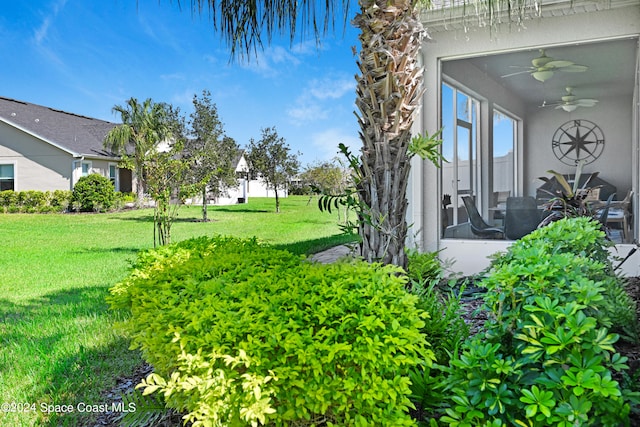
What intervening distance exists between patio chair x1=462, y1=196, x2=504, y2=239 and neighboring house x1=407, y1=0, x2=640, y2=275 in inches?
3.9

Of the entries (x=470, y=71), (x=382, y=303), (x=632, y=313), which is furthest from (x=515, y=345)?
(x=470, y=71)

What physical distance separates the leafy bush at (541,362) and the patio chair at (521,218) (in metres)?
4.73

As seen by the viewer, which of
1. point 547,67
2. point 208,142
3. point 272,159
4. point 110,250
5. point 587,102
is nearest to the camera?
point 547,67

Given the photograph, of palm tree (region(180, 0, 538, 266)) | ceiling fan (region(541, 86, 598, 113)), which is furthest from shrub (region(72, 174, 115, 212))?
palm tree (region(180, 0, 538, 266))

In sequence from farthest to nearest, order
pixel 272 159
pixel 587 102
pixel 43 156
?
1. pixel 272 159
2. pixel 43 156
3. pixel 587 102

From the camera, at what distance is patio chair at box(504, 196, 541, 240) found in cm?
706

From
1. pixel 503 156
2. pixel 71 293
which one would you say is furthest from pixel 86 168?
pixel 503 156

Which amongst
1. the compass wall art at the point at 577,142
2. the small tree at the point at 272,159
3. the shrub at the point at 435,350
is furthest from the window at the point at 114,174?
the shrub at the point at 435,350

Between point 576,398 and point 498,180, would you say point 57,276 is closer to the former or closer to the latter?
point 498,180

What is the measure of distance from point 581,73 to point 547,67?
0.57 m

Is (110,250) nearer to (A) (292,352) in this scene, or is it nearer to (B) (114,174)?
(A) (292,352)

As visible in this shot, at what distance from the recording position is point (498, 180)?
8.03 metres

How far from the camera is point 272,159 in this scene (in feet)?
64.8

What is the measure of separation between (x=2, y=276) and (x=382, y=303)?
9.17 metres
